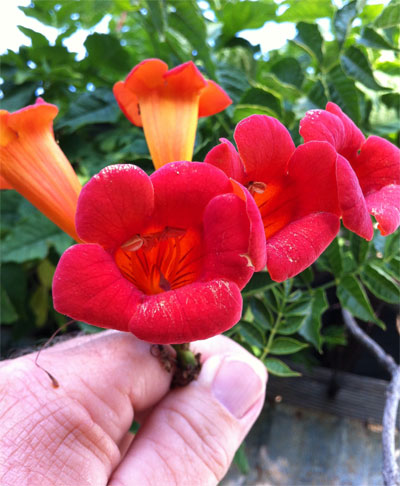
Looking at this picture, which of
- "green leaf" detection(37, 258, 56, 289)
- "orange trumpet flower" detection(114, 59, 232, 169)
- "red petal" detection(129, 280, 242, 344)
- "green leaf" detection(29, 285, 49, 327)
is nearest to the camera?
"red petal" detection(129, 280, 242, 344)

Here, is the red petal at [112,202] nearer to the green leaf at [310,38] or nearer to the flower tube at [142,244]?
the flower tube at [142,244]

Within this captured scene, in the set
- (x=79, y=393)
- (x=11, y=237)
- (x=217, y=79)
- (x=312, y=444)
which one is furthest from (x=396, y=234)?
(x=312, y=444)

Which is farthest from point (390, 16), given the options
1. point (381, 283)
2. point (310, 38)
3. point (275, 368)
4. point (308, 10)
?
point (275, 368)

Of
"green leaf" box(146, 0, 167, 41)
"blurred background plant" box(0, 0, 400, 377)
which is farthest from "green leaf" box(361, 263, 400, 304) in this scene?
"green leaf" box(146, 0, 167, 41)

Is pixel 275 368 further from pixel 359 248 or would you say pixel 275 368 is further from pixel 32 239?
pixel 32 239

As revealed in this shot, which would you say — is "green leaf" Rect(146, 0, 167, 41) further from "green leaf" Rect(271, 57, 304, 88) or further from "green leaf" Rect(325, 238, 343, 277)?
"green leaf" Rect(325, 238, 343, 277)

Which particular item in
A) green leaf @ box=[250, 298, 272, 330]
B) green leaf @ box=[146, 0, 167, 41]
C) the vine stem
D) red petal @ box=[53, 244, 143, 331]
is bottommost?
the vine stem

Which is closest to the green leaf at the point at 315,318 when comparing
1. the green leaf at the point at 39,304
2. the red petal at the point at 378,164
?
the red petal at the point at 378,164
